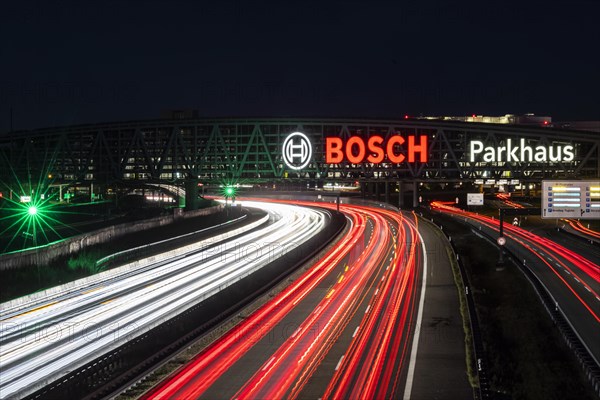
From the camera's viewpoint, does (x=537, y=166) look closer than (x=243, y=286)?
No

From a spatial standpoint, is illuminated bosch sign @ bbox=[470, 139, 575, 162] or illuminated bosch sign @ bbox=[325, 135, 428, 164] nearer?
illuminated bosch sign @ bbox=[470, 139, 575, 162]

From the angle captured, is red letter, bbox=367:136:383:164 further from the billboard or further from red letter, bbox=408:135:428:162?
the billboard

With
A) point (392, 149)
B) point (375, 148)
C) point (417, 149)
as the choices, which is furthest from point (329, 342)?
point (417, 149)

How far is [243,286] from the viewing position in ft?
96.0

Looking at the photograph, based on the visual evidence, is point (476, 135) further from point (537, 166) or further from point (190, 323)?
point (190, 323)

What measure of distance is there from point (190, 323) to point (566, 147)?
5311cm

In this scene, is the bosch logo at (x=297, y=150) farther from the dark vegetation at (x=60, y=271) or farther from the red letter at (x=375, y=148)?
the dark vegetation at (x=60, y=271)

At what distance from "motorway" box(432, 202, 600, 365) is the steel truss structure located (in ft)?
35.1

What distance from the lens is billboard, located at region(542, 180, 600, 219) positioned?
3166 centimetres

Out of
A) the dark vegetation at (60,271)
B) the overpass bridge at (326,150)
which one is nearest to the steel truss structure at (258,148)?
the overpass bridge at (326,150)

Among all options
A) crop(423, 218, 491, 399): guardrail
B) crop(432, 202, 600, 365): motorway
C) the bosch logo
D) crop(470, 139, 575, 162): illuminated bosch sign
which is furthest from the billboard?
the bosch logo

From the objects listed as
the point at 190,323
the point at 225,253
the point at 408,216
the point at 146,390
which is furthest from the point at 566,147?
the point at 146,390

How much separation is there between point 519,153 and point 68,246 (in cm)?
4853

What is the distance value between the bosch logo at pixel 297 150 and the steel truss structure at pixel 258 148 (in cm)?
104
